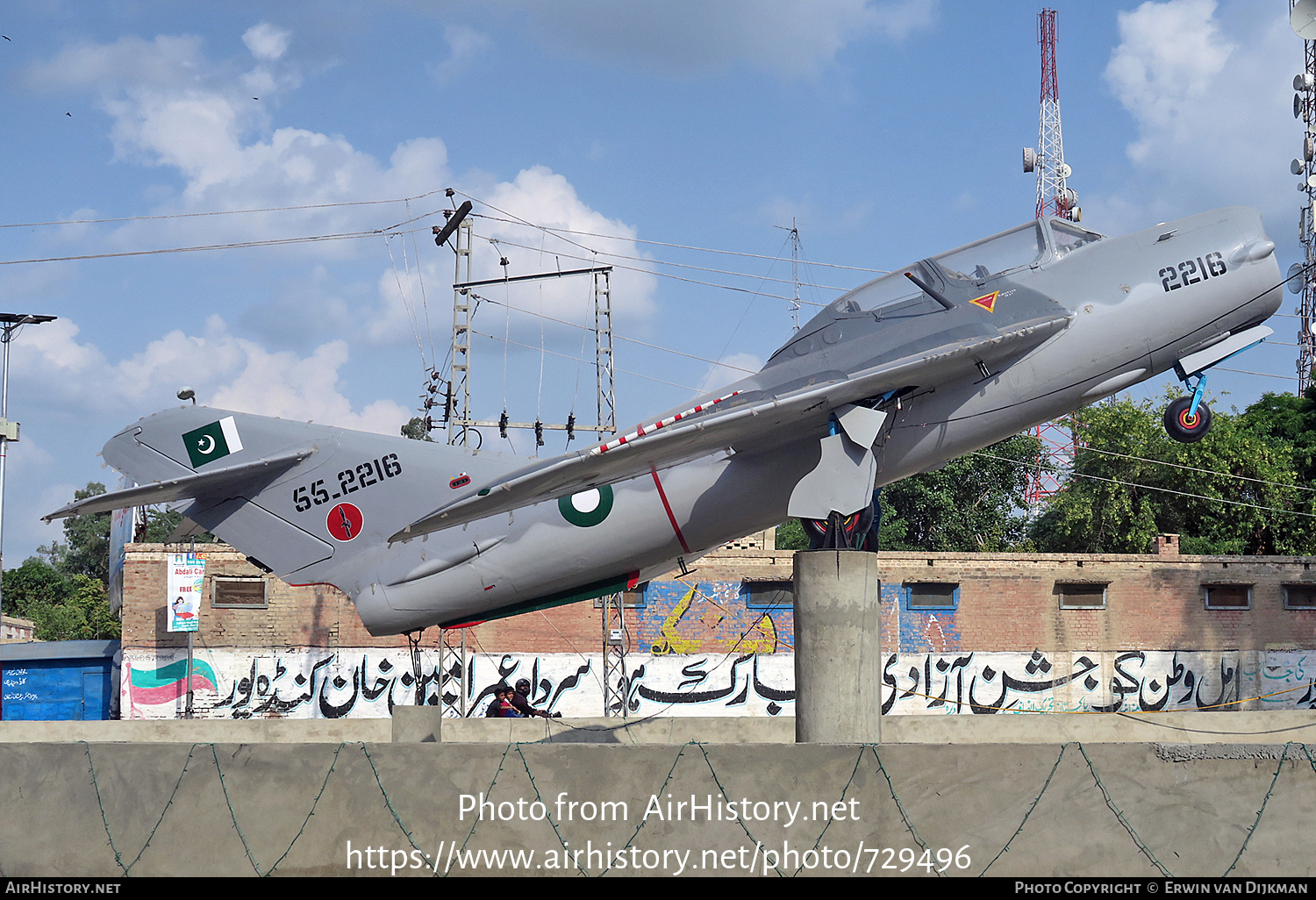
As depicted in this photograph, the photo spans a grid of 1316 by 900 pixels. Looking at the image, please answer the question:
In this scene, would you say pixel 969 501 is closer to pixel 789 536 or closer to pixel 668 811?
pixel 789 536

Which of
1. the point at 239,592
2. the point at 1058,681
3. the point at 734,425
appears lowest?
the point at 1058,681

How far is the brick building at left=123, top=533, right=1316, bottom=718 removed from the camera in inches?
1351

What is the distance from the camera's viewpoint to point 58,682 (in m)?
34.7

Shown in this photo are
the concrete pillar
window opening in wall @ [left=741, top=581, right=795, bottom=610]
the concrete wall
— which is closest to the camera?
the concrete wall

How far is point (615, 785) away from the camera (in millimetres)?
9344

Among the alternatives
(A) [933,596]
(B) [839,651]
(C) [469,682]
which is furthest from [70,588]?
(B) [839,651]

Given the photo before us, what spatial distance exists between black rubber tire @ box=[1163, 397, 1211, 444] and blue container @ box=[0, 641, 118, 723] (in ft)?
107

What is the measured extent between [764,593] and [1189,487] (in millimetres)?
24940

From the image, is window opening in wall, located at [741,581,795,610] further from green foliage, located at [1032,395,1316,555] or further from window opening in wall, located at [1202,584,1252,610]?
green foliage, located at [1032,395,1316,555]

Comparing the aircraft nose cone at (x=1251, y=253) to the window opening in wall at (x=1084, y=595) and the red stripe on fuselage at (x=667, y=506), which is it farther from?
the window opening in wall at (x=1084, y=595)

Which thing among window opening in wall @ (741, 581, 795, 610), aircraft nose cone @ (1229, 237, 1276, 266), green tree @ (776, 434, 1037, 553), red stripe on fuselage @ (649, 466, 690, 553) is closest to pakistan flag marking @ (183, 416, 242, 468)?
red stripe on fuselage @ (649, 466, 690, 553)

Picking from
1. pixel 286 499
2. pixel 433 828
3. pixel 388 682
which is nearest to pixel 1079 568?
pixel 388 682

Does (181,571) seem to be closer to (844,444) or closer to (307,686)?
(307,686)

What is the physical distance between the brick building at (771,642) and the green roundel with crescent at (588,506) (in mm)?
20890
